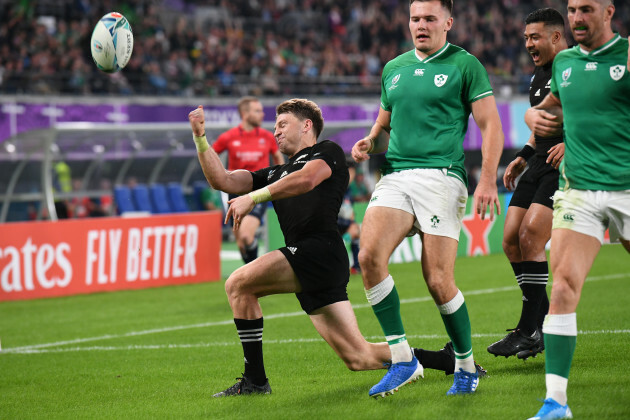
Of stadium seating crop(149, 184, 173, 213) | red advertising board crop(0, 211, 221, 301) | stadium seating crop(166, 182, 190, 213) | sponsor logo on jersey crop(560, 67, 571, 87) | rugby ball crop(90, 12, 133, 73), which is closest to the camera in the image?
sponsor logo on jersey crop(560, 67, 571, 87)

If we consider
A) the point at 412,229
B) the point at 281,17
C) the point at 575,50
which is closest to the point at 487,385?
the point at 412,229

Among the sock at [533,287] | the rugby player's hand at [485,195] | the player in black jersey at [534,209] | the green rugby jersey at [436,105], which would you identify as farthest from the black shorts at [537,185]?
the rugby player's hand at [485,195]

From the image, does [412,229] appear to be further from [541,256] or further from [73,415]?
[73,415]

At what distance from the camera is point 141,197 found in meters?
21.8

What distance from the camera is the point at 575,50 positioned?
16.8ft

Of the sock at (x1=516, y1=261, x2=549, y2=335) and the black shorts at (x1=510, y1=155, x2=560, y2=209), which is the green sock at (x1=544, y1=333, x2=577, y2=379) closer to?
the sock at (x1=516, y1=261, x2=549, y2=335)

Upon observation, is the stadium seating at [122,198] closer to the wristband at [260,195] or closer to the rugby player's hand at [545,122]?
the wristband at [260,195]

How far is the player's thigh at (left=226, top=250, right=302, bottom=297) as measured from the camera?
19.7 ft

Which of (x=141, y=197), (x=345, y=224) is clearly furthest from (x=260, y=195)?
(x=141, y=197)

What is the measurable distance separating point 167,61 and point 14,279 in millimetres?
Result: 15010

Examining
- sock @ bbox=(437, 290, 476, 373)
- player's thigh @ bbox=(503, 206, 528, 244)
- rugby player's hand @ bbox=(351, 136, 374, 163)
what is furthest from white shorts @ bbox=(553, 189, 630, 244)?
player's thigh @ bbox=(503, 206, 528, 244)

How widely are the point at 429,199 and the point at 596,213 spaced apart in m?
1.13

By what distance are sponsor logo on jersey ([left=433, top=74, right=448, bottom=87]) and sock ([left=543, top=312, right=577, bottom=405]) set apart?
5.59ft

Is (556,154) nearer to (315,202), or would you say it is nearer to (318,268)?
(315,202)
